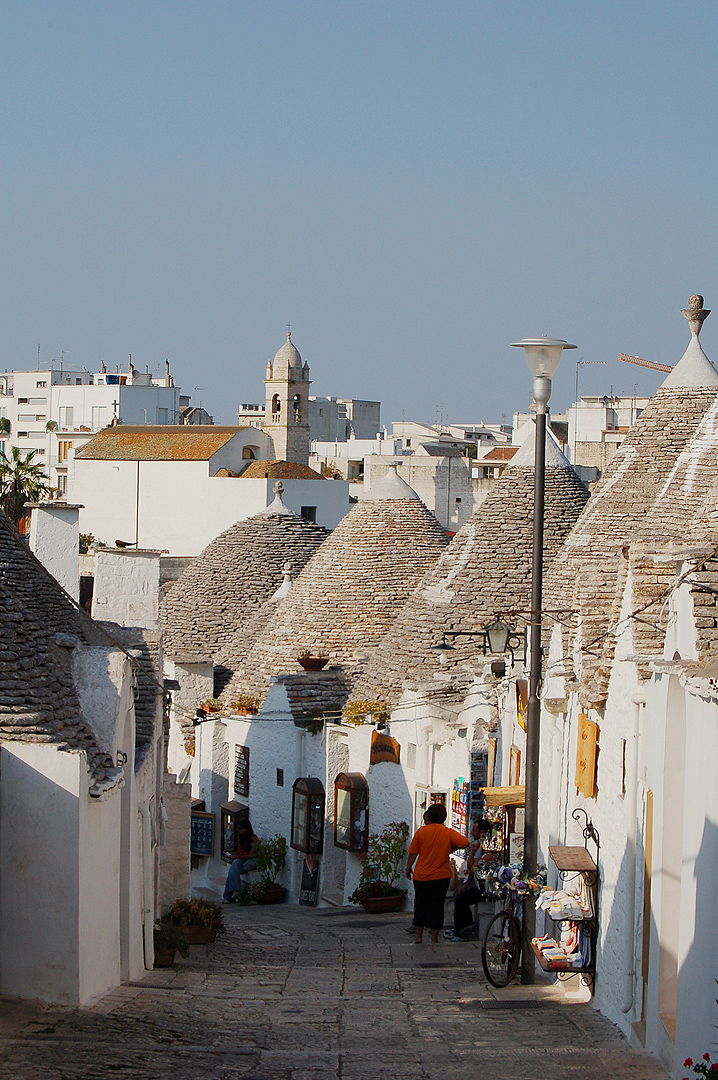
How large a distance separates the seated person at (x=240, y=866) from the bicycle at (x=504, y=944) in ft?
40.3

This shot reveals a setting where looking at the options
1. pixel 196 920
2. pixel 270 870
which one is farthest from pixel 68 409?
pixel 196 920

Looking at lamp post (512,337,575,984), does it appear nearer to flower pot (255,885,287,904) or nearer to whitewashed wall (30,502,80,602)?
whitewashed wall (30,502,80,602)

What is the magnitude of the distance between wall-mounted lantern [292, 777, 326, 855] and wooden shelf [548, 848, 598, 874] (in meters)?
11.1

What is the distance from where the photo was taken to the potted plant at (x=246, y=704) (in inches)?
989

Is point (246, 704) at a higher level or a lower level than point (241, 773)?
higher

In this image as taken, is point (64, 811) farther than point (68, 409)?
No

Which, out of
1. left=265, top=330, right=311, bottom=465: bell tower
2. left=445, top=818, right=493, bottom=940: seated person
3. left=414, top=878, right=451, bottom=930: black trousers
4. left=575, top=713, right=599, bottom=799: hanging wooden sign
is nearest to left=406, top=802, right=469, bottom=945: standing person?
left=414, top=878, right=451, bottom=930: black trousers

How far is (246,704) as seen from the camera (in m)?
25.2

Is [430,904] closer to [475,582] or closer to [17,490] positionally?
[475,582]

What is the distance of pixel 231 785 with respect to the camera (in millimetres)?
25984

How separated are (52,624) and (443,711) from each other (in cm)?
758

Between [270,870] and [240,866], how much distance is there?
22.0 inches

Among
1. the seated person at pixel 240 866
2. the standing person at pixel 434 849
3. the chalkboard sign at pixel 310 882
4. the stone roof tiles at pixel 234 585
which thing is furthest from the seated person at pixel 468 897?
the stone roof tiles at pixel 234 585

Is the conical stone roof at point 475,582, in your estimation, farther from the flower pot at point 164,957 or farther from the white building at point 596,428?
the white building at point 596,428
